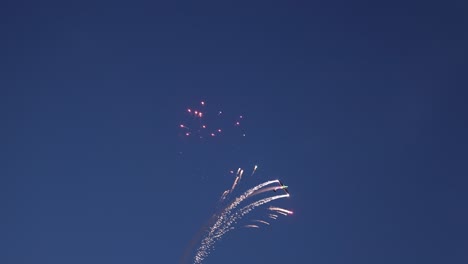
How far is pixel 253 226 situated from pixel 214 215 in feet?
8.05

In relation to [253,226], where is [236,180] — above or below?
above

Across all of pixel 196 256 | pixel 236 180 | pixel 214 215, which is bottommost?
pixel 196 256

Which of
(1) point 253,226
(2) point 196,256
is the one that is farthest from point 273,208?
(2) point 196,256

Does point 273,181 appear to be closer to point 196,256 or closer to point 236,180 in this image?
point 236,180

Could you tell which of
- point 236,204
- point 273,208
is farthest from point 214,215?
point 273,208

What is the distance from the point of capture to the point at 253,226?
2853 centimetres

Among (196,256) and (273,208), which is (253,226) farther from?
(196,256)

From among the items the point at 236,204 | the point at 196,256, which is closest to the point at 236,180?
the point at 236,204

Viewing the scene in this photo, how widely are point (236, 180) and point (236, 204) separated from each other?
5.18 feet

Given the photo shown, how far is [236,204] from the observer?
29250 millimetres

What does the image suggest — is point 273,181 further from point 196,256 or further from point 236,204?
point 196,256

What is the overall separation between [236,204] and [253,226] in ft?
5.32

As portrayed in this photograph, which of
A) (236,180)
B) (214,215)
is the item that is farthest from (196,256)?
(236,180)

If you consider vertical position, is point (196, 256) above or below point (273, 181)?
below
